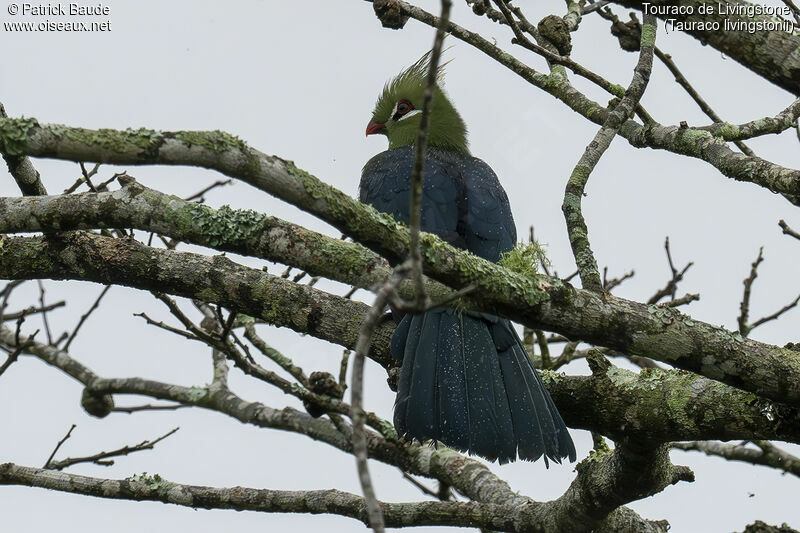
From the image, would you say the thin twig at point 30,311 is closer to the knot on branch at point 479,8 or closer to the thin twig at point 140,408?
the thin twig at point 140,408

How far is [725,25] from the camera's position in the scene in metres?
Result: 1.91

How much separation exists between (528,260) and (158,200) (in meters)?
1.34

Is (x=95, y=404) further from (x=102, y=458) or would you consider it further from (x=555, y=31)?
(x=555, y=31)

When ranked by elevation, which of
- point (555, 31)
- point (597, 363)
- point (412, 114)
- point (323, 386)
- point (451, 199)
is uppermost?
point (412, 114)

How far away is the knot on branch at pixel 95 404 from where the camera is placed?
381 centimetres

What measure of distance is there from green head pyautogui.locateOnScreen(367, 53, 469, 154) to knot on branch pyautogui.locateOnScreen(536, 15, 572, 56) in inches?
68.3

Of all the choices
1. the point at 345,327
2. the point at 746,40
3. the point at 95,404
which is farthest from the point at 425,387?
the point at 746,40

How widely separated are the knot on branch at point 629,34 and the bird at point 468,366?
1043 mm

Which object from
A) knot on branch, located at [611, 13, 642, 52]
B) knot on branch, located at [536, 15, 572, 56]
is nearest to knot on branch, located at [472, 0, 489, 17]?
knot on branch, located at [536, 15, 572, 56]

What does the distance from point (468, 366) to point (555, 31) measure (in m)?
1.51

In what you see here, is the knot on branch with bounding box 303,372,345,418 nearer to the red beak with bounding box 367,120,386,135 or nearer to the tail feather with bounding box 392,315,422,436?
the tail feather with bounding box 392,315,422,436

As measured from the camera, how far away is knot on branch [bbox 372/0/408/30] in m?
3.68

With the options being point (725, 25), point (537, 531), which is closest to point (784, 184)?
point (725, 25)

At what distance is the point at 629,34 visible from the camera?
403 cm
